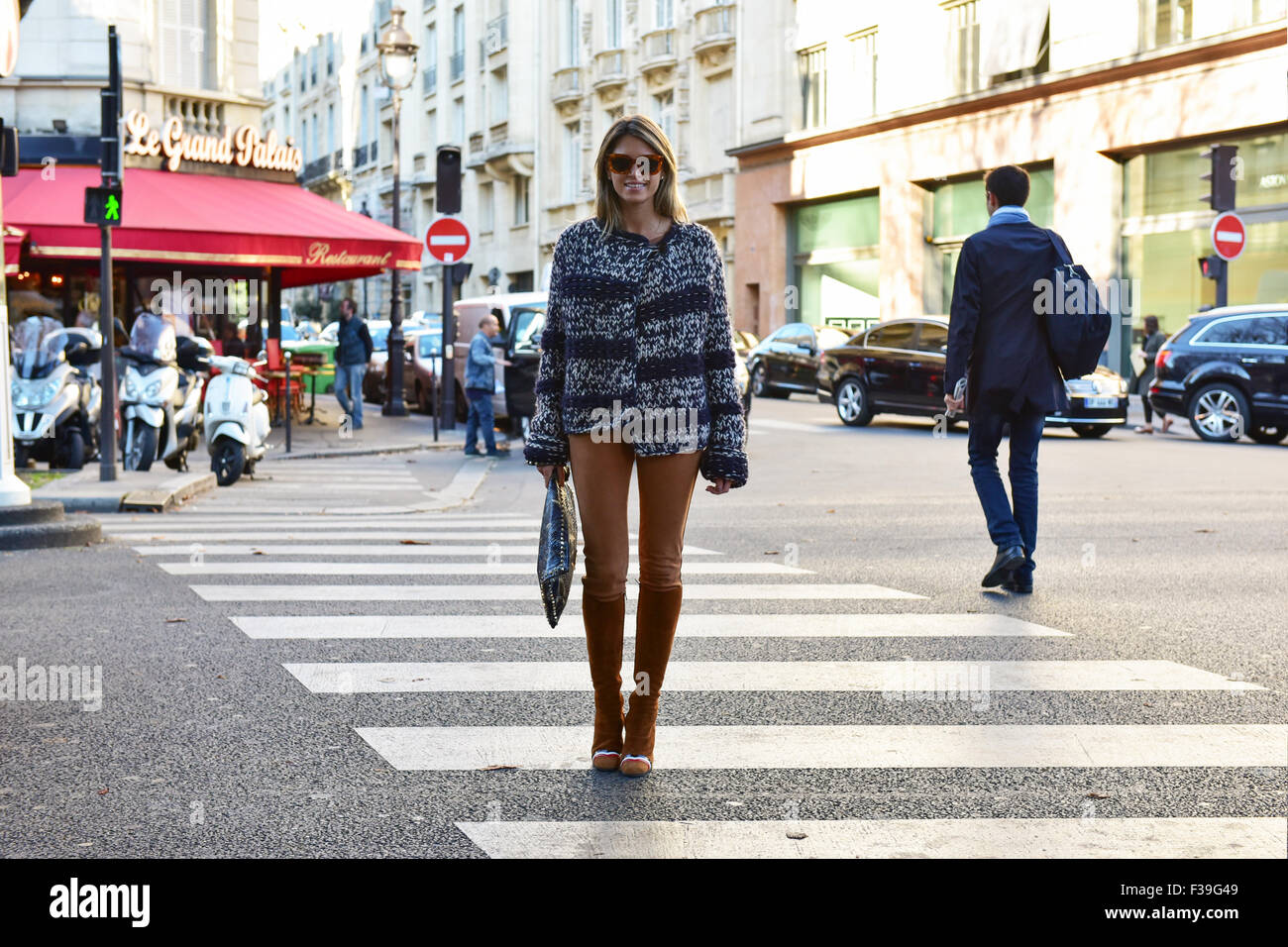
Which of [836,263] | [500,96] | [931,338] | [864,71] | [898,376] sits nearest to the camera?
[931,338]

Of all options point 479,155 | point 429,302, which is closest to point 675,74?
point 479,155

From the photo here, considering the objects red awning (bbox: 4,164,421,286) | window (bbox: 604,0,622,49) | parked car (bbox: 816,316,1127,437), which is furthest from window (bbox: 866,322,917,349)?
window (bbox: 604,0,622,49)

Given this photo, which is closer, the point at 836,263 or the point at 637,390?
the point at 637,390

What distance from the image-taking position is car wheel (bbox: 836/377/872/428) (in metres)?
23.0

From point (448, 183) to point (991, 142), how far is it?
47.4 ft

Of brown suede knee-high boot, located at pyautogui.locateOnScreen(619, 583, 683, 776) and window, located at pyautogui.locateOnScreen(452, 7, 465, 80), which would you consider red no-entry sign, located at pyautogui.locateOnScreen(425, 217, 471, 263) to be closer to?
brown suede knee-high boot, located at pyautogui.locateOnScreen(619, 583, 683, 776)

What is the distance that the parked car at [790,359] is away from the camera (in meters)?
31.1

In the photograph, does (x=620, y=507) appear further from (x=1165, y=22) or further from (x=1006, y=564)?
(x=1165, y=22)

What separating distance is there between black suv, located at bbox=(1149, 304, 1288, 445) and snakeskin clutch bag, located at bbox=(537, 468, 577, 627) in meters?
15.9

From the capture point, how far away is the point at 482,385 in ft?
58.0

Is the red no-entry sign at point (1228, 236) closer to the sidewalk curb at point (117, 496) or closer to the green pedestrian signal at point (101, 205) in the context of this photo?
the green pedestrian signal at point (101, 205)

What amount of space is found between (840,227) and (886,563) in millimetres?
30841

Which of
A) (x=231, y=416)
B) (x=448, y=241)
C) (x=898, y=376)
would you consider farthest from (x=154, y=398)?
(x=898, y=376)

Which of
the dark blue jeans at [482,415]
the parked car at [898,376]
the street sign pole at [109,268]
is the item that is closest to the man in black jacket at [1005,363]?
the street sign pole at [109,268]
